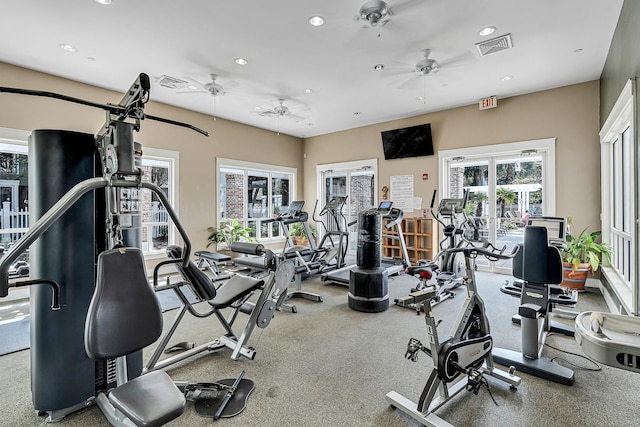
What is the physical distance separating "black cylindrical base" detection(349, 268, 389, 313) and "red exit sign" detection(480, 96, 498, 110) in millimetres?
3832

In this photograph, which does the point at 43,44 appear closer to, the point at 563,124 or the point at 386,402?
the point at 386,402

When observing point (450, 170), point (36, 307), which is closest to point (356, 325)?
point (36, 307)

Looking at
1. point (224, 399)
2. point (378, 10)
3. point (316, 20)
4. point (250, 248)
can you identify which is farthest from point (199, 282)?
point (378, 10)

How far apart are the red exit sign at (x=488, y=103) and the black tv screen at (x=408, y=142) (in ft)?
3.37

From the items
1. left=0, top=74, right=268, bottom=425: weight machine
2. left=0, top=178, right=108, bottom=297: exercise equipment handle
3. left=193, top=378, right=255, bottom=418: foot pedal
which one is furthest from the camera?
left=193, top=378, right=255, bottom=418: foot pedal

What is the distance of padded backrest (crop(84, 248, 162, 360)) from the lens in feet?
4.46

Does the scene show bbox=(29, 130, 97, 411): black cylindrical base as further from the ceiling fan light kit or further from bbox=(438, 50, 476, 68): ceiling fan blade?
bbox=(438, 50, 476, 68): ceiling fan blade

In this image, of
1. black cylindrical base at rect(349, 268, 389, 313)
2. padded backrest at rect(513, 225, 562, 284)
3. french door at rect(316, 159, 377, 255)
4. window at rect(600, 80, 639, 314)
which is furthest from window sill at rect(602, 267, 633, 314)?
french door at rect(316, 159, 377, 255)

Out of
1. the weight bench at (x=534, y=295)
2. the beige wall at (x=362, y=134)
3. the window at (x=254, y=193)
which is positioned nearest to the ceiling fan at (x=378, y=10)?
the weight bench at (x=534, y=295)

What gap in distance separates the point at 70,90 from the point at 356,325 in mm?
5242

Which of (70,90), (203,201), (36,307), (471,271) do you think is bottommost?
(36,307)

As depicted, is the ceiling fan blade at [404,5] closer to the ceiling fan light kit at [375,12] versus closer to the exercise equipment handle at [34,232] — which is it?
the ceiling fan light kit at [375,12]

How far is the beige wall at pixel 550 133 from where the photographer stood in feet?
16.1

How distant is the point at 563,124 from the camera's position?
5.09 metres
